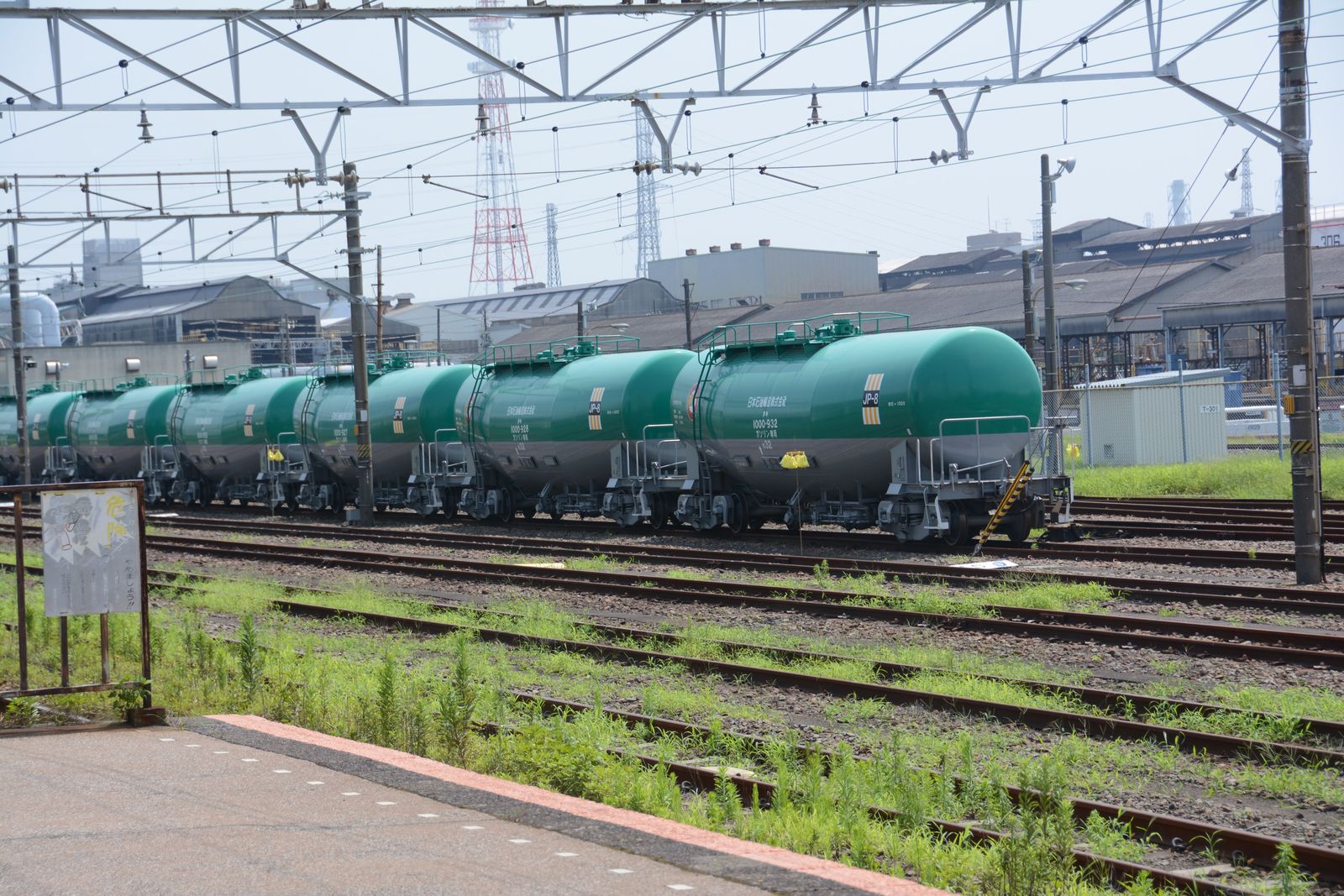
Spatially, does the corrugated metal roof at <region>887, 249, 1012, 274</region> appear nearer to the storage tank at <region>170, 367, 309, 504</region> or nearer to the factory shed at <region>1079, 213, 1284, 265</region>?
the factory shed at <region>1079, 213, 1284, 265</region>

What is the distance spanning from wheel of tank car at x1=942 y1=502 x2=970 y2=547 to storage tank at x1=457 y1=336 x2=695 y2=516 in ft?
23.5

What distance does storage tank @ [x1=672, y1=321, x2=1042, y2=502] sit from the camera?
72.5 ft

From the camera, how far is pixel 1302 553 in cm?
1741

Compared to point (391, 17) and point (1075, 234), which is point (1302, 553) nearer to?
point (391, 17)

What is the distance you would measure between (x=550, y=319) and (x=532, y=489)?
61844 millimetres

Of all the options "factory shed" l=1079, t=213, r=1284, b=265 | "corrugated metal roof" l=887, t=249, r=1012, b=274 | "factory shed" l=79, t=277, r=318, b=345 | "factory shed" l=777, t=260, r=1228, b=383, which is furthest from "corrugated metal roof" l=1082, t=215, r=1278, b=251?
"factory shed" l=79, t=277, r=318, b=345

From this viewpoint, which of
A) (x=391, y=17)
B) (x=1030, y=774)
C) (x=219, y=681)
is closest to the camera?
(x=1030, y=774)

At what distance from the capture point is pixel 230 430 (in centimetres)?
3991

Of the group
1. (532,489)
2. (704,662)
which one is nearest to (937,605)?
(704,662)

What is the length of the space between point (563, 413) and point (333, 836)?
22.1 meters

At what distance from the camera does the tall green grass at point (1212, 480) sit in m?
31.3

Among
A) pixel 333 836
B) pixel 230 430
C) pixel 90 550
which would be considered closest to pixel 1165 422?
pixel 230 430

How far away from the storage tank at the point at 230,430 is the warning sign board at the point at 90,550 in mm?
27052

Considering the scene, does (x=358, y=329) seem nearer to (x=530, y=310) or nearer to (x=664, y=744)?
(x=664, y=744)
